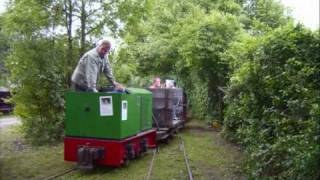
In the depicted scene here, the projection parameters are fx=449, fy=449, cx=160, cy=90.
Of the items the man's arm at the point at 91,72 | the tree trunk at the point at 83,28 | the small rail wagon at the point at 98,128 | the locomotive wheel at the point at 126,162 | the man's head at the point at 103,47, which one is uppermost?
the tree trunk at the point at 83,28

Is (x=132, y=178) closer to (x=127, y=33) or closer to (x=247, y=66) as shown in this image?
(x=247, y=66)

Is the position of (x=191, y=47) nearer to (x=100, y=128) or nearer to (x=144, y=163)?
(x=144, y=163)

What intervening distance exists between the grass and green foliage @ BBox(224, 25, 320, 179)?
0.81m

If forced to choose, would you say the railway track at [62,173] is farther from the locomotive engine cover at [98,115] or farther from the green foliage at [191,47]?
the green foliage at [191,47]

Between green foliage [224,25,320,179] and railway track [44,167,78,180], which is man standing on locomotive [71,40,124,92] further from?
green foliage [224,25,320,179]

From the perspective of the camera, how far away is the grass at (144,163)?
7457mm

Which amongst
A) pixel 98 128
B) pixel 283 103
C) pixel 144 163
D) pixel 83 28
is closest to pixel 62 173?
pixel 98 128

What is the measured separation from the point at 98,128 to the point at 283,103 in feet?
10.1

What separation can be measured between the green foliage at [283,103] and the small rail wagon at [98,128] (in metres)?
2.13

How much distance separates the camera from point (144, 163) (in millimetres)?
8531

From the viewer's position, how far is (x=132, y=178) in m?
7.21

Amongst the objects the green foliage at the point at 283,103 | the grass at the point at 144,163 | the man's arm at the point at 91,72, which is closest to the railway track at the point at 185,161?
the grass at the point at 144,163

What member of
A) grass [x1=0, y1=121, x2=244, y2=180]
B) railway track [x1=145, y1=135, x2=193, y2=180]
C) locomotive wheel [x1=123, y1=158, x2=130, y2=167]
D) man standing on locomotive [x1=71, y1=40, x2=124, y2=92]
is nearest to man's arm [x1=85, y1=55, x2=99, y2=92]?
man standing on locomotive [x1=71, y1=40, x2=124, y2=92]

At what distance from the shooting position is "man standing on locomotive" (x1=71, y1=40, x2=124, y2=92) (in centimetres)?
769
